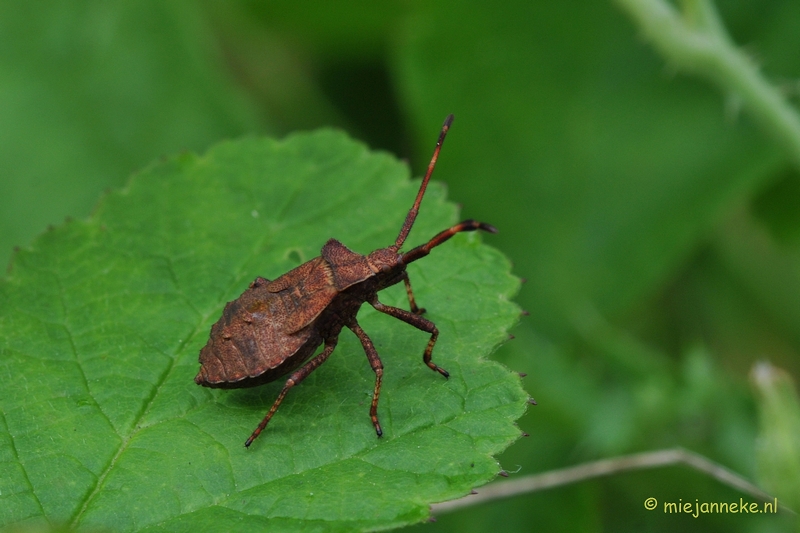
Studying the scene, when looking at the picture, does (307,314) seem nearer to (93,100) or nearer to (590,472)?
(590,472)

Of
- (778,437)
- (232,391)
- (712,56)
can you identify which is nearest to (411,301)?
(232,391)

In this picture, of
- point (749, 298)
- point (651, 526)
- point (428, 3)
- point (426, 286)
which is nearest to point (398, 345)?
point (426, 286)

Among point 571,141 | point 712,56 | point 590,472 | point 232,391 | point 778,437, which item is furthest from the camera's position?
point 571,141

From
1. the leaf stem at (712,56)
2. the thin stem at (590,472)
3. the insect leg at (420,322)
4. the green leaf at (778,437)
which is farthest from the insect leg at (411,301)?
the leaf stem at (712,56)

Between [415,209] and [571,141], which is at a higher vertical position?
[571,141]

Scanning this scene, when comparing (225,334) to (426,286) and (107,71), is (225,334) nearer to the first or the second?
(426,286)

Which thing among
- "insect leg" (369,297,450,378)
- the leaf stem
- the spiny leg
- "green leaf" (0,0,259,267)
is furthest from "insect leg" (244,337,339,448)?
"green leaf" (0,0,259,267)
